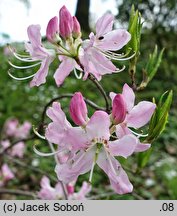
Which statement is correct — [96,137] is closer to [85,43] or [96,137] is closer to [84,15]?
[85,43]

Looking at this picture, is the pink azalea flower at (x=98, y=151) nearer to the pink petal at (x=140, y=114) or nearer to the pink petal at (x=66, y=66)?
the pink petal at (x=140, y=114)

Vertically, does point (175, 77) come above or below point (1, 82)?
below

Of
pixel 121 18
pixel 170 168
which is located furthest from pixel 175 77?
pixel 170 168

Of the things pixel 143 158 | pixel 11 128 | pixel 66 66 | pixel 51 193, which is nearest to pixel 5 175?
pixel 11 128

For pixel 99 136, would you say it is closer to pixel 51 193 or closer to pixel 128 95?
pixel 128 95

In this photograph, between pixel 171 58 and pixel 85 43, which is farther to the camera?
pixel 171 58

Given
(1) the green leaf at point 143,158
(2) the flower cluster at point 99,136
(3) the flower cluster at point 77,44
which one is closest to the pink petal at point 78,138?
(2) the flower cluster at point 99,136

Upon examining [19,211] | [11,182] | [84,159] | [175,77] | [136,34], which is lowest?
[175,77]
